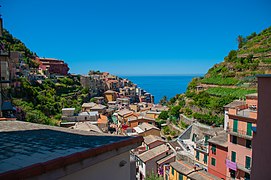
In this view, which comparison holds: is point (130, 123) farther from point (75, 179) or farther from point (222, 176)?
point (75, 179)

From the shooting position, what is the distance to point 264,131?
5.15 metres

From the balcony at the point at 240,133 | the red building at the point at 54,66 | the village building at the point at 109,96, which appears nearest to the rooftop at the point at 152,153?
the balcony at the point at 240,133

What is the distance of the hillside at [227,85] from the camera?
2845 cm

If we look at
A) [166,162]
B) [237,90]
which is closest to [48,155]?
[166,162]

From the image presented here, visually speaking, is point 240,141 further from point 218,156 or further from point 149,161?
point 149,161

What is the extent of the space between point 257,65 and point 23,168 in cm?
3785

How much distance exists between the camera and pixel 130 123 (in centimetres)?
3881

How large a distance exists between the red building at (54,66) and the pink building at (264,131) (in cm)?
6640

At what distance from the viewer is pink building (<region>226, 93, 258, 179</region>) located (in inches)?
595

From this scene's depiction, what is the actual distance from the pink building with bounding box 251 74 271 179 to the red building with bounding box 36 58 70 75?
2614 inches

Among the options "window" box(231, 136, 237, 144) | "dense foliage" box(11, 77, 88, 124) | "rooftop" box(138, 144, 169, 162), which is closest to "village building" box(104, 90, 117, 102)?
"dense foliage" box(11, 77, 88, 124)

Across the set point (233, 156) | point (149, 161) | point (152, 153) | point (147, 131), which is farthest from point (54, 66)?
point (233, 156)

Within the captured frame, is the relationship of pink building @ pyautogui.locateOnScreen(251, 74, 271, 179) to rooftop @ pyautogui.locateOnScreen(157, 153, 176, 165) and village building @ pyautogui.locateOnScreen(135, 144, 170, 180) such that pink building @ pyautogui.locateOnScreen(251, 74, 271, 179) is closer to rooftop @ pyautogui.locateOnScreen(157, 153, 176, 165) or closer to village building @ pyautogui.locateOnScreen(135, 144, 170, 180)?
rooftop @ pyautogui.locateOnScreen(157, 153, 176, 165)

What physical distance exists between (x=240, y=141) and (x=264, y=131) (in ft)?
39.3
